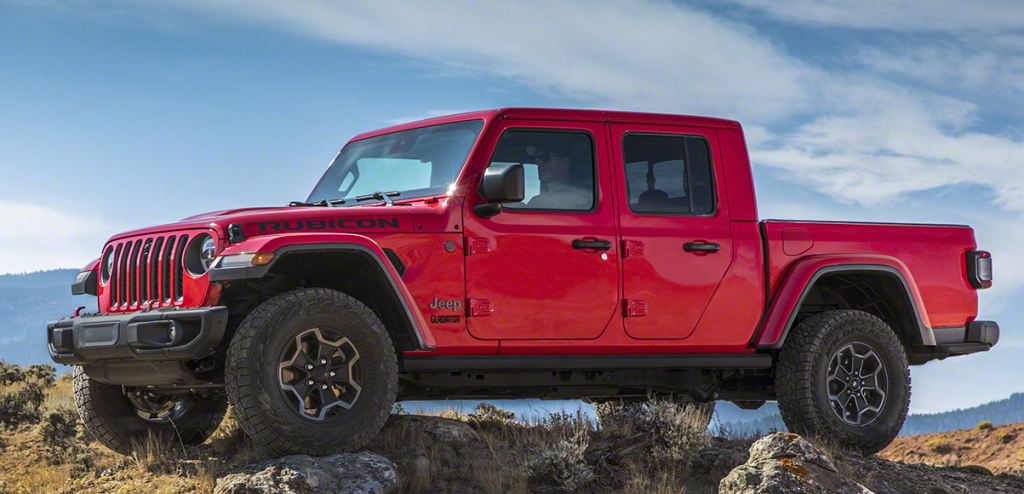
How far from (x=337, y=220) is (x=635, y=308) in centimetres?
218

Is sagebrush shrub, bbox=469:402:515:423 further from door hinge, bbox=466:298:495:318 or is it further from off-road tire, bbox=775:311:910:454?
off-road tire, bbox=775:311:910:454

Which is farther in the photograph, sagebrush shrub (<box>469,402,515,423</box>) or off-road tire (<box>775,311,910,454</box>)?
sagebrush shrub (<box>469,402,515,423</box>)

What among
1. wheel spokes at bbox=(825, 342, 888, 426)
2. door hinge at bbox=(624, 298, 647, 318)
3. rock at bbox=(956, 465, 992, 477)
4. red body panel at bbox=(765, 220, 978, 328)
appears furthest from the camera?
rock at bbox=(956, 465, 992, 477)

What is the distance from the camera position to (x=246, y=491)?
17.0 ft

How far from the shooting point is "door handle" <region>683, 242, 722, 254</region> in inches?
264

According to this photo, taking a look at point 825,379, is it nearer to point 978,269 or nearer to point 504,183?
point 978,269

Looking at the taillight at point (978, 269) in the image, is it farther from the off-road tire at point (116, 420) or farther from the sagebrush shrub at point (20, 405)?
the sagebrush shrub at point (20, 405)

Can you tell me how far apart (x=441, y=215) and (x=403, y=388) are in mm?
1341

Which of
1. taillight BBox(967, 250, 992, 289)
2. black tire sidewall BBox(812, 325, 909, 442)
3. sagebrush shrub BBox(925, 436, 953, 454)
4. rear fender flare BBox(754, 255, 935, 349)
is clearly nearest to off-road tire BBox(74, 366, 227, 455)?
rear fender flare BBox(754, 255, 935, 349)

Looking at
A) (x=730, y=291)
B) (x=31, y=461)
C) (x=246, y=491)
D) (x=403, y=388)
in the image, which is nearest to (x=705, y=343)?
(x=730, y=291)

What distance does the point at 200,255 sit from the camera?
5.66 m

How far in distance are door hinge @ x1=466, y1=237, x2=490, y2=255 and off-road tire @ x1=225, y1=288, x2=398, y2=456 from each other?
0.78m

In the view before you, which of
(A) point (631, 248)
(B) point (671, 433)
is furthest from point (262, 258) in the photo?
(B) point (671, 433)

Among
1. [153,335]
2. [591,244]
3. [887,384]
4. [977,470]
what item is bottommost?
[977,470]
